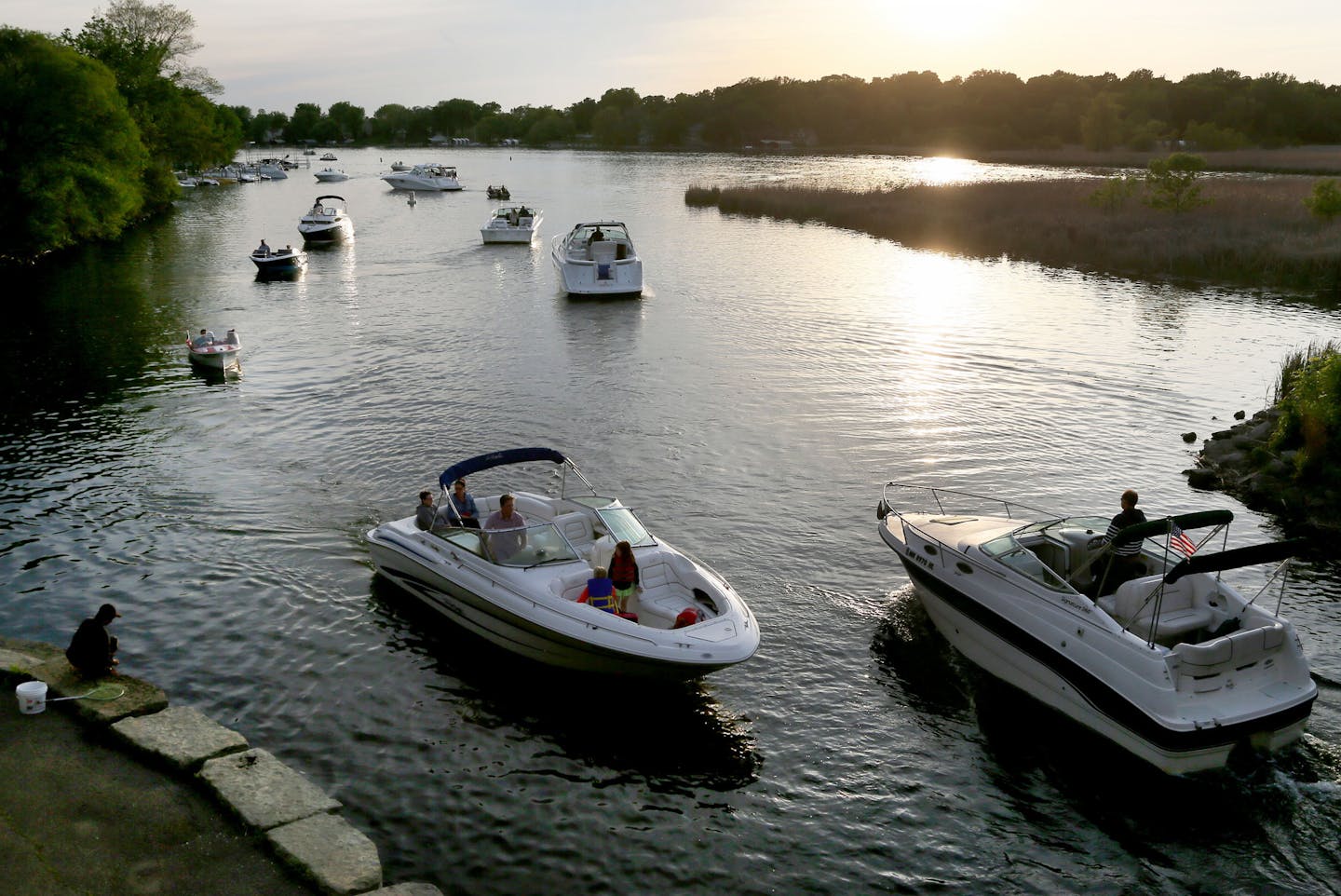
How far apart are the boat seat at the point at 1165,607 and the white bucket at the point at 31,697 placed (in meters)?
14.4

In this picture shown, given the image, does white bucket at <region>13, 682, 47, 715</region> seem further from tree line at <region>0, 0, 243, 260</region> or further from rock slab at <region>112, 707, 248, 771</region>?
tree line at <region>0, 0, 243, 260</region>

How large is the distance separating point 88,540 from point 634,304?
30.5m

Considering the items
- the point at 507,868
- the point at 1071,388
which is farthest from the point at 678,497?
the point at 1071,388

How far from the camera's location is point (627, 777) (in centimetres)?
1282

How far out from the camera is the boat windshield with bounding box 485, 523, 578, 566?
15656 millimetres

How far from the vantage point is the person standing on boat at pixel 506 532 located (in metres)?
15.7

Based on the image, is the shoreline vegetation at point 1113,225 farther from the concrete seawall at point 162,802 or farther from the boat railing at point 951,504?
the concrete seawall at point 162,802

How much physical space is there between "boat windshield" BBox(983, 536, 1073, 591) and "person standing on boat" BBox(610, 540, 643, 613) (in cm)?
567

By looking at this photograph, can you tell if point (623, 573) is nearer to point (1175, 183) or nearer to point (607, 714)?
point (607, 714)

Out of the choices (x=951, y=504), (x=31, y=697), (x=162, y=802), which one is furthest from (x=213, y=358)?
(x=162, y=802)

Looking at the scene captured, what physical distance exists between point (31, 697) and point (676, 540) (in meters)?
11.5

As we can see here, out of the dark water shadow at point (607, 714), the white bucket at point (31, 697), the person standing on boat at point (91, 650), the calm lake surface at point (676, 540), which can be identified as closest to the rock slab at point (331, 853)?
the calm lake surface at point (676, 540)

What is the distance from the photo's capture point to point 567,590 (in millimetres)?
15203

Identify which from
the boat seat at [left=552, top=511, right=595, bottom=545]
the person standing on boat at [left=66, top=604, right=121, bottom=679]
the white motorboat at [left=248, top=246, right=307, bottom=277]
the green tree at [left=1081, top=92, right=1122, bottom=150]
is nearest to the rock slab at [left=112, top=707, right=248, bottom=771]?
the person standing on boat at [left=66, top=604, right=121, bottom=679]
